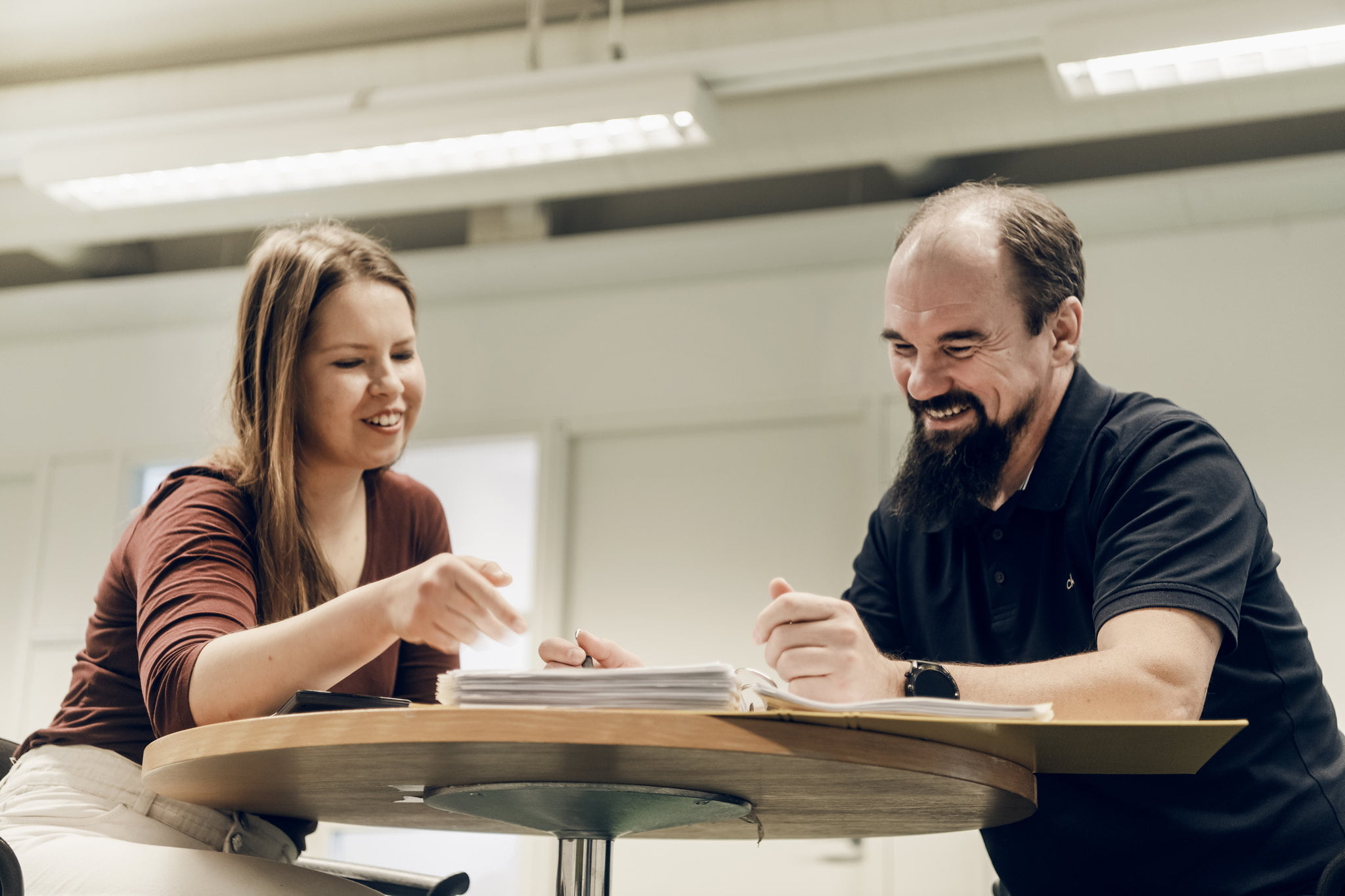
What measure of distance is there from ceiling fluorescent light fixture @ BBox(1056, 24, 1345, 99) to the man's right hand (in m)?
2.53

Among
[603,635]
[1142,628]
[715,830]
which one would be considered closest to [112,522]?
[603,635]

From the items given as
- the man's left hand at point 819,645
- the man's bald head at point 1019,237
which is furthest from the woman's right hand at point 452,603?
the man's bald head at point 1019,237

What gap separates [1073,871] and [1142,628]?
15.5 inches

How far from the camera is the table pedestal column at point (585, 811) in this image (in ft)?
3.73

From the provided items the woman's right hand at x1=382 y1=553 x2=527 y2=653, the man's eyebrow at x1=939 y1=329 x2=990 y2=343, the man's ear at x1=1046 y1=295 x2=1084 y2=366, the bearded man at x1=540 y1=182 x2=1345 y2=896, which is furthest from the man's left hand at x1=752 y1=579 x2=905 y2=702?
the man's ear at x1=1046 y1=295 x2=1084 y2=366

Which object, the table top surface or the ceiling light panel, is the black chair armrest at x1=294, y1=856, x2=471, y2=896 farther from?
the ceiling light panel

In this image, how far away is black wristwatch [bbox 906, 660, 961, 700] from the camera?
50.0 inches

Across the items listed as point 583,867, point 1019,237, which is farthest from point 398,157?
point 583,867

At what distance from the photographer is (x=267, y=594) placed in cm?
159

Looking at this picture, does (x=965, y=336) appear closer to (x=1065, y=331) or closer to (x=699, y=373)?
(x=1065, y=331)

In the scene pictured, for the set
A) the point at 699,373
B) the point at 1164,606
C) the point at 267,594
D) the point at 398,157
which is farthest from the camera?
the point at 699,373

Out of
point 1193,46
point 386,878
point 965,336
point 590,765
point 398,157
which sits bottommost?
point 386,878

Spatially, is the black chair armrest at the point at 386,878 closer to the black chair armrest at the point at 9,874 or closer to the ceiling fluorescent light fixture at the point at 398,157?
the black chair armrest at the point at 9,874

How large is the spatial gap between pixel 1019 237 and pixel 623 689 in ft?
3.48
